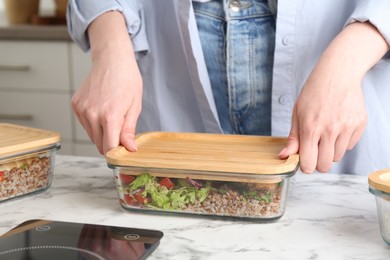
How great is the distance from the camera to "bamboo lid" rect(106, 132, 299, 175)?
2.80 feet

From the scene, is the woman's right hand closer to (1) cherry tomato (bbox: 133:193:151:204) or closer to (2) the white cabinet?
(1) cherry tomato (bbox: 133:193:151:204)

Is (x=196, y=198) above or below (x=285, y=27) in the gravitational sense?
below

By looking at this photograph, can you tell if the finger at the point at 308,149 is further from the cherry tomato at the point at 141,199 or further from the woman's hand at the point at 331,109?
the cherry tomato at the point at 141,199

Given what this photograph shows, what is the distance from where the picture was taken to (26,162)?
39.2 inches

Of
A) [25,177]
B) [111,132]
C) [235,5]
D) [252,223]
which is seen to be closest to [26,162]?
[25,177]

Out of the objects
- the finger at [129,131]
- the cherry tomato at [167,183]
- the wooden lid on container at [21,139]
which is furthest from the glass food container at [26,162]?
the cherry tomato at [167,183]

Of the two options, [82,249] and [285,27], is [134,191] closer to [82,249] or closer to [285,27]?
[82,249]

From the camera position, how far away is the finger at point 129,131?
3.18ft

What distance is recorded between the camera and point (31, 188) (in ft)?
3.34

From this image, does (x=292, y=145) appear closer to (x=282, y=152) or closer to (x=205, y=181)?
(x=282, y=152)

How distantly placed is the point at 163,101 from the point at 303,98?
43cm

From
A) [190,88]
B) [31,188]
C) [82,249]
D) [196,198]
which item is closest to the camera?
[82,249]

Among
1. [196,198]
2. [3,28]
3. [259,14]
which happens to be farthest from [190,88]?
[3,28]

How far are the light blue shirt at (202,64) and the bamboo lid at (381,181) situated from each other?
38 centimetres
